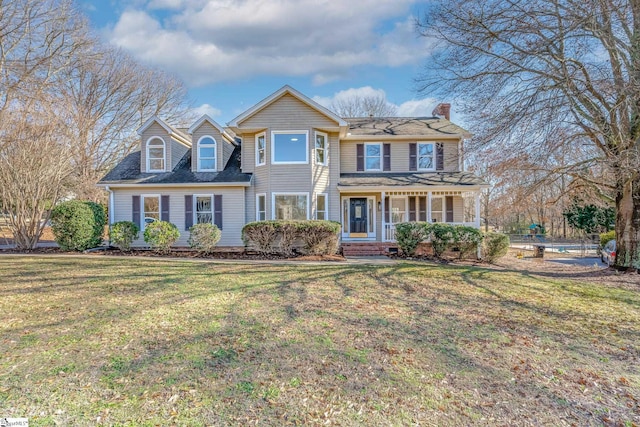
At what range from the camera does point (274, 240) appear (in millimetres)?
12688

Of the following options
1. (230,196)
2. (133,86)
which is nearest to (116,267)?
(230,196)

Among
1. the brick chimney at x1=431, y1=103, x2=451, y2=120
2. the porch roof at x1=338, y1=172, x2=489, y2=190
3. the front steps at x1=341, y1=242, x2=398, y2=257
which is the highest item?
the brick chimney at x1=431, y1=103, x2=451, y2=120

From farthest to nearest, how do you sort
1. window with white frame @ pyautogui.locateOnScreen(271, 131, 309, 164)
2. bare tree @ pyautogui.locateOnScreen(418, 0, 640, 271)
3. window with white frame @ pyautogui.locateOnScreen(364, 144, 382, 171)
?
Answer: window with white frame @ pyautogui.locateOnScreen(364, 144, 382, 171)
window with white frame @ pyautogui.locateOnScreen(271, 131, 309, 164)
bare tree @ pyautogui.locateOnScreen(418, 0, 640, 271)

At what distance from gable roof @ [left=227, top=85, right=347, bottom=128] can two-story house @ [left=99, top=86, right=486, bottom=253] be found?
42 mm

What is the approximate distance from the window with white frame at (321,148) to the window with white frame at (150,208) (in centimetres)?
744

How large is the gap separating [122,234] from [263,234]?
590cm

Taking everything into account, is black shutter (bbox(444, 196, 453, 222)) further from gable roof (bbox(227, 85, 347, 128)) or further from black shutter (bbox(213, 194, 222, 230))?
black shutter (bbox(213, 194, 222, 230))

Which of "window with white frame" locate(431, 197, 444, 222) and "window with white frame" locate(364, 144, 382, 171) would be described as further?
"window with white frame" locate(364, 144, 382, 171)

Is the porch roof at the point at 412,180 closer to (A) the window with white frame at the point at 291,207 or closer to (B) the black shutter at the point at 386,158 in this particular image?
(B) the black shutter at the point at 386,158

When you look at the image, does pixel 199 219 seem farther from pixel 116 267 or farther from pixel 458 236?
pixel 458 236

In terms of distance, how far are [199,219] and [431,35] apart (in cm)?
1152

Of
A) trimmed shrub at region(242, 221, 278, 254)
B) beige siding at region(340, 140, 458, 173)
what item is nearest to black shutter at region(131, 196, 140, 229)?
trimmed shrub at region(242, 221, 278, 254)

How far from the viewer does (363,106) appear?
35625 mm

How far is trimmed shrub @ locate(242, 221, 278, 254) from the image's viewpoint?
1249 centimetres
